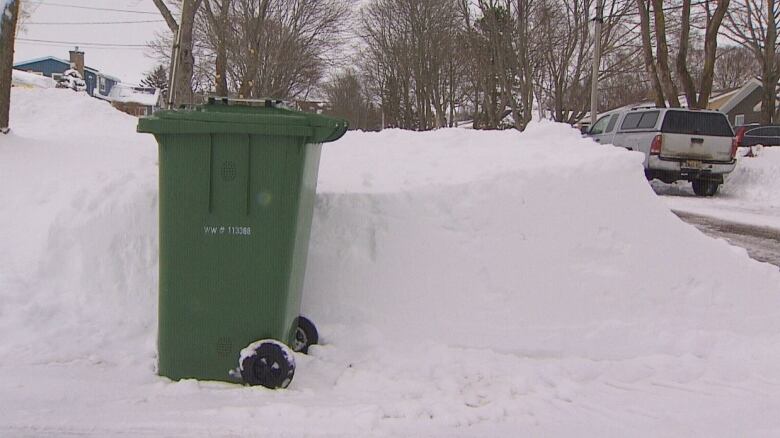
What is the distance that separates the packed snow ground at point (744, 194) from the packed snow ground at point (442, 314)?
19.8ft

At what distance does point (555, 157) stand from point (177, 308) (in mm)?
4040

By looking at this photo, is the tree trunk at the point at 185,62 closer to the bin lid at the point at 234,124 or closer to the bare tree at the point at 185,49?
the bare tree at the point at 185,49

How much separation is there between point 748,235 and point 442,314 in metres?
6.04

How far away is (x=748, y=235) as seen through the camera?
8531 millimetres

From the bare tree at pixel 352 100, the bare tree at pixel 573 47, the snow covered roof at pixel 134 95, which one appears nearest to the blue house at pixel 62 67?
the snow covered roof at pixel 134 95

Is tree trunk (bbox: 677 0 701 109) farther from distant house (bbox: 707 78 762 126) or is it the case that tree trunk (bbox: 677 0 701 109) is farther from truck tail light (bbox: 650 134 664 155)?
distant house (bbox: 707 78 762 126)

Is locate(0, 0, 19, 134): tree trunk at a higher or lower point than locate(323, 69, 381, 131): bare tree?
higher

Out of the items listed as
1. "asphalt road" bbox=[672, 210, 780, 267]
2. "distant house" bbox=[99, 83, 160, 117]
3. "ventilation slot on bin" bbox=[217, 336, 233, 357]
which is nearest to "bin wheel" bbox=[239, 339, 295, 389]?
"ventilation slot on bin" bbox=[217, 336, 233, 357]

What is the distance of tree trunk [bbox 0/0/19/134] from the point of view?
964cm

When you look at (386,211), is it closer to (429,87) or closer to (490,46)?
(490,46)

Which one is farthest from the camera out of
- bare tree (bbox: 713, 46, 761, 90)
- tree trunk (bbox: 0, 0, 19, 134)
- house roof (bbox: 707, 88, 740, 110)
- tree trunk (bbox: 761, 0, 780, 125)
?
bare tree (bbox: 713, 46, 761, 90)

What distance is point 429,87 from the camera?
37.4 m

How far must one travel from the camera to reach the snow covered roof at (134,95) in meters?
56.2

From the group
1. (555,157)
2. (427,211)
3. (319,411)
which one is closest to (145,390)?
(319,411)
